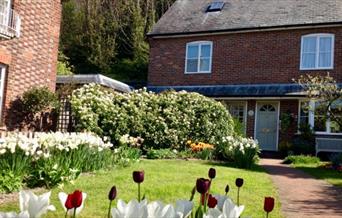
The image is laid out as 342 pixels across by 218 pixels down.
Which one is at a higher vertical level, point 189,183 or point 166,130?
point 166,130

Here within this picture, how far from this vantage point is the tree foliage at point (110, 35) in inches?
1503

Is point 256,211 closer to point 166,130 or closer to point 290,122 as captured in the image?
point 166,130

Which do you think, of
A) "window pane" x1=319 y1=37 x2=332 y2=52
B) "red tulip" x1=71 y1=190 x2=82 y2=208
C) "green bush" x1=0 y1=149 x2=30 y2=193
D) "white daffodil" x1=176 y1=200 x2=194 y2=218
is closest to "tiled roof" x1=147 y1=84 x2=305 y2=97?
"window pane" x1=319 y1=37 x2=332 y2=52

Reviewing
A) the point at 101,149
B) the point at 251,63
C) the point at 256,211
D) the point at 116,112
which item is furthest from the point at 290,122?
the point at 256,211

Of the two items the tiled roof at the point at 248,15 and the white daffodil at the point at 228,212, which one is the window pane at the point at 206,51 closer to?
the tiled roof at the point at 248,15

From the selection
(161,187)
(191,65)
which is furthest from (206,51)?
(161,187)

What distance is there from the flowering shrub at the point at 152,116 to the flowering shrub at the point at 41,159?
5.63 m

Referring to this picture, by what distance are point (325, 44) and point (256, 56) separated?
3.23 m

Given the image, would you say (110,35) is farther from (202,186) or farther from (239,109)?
(202,186)

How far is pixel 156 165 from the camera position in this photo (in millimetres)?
11828

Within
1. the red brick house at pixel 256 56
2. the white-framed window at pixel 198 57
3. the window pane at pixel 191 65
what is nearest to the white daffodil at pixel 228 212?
the red brick house at pixel 256 56

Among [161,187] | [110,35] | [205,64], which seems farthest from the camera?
[110,35]

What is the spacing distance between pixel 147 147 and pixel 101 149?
20.0 feet

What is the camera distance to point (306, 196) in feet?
30.1
